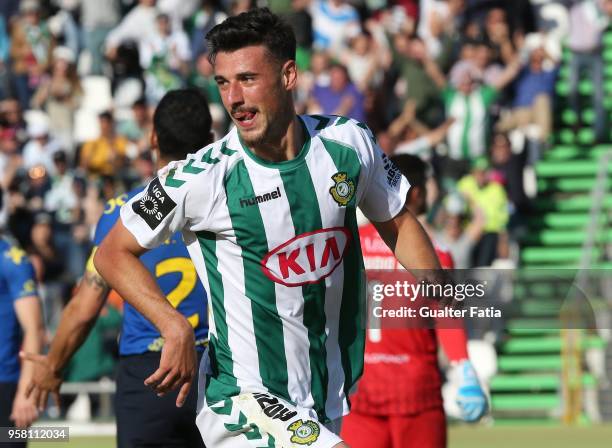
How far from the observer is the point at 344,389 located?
5.77 meters

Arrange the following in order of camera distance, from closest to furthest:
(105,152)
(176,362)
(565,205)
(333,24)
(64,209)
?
(176,362) → (64,209) → (105,152) → (565,205) → (333,24)

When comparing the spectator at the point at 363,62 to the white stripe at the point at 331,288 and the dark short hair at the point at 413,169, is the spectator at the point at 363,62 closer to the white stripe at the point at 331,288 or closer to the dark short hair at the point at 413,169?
the dark short hair at the point at 413,169

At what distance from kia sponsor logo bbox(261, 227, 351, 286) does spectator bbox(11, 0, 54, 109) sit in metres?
15.2

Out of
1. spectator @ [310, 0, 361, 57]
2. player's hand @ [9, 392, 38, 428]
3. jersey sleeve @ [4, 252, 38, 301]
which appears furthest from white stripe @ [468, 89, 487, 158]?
player's hand @ [9, 392, 38, 428]

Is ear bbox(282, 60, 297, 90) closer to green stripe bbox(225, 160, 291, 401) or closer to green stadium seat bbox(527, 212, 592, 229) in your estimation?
green stripe bbox(225, 160, 291, 401)

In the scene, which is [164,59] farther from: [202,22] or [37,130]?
[37,130]

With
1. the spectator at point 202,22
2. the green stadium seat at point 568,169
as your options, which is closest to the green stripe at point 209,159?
the spectator at point 202,22

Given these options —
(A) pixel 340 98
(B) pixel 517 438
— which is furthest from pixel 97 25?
(B) pixel 517 438

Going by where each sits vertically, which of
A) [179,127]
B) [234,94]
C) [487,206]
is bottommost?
[487,206]

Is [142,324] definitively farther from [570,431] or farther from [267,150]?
[570,431]

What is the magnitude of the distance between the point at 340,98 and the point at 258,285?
12836 millimetres

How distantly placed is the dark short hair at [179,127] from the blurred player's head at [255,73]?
1355 millimetres

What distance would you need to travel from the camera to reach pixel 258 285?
18.2 feet

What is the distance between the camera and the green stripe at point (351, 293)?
5.67 meters
